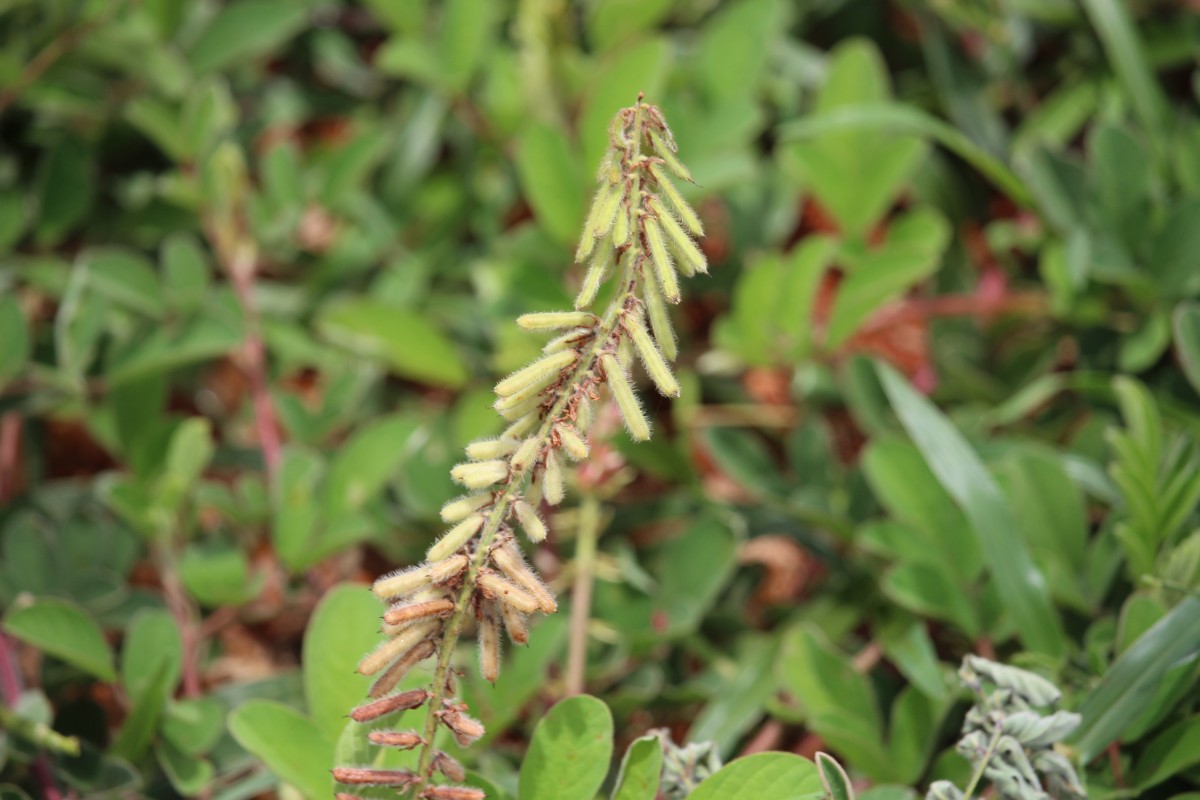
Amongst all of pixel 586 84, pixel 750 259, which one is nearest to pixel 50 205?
pixel 586 84

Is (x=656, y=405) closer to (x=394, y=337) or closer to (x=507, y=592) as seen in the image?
(x=394, y=337)

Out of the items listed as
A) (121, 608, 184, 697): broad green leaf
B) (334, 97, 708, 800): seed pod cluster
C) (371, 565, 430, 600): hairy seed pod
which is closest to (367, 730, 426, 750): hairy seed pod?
(334, 97, 708, 800): seed pod cluster

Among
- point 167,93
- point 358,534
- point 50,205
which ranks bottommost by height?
point 358,534

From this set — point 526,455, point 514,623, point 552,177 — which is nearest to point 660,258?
→ point 526,455

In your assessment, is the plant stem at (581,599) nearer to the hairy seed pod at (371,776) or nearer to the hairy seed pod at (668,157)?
the hairy seed pod at (371,776)

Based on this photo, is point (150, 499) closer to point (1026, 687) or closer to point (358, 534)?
point (358, 534)
